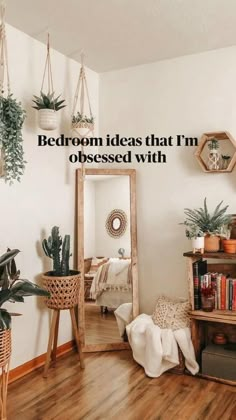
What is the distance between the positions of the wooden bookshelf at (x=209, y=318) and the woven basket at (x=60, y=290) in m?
0.87

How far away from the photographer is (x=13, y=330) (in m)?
2.66

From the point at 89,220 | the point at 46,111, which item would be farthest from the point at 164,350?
the point at 46,111

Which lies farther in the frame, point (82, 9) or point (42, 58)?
point (42, 58)

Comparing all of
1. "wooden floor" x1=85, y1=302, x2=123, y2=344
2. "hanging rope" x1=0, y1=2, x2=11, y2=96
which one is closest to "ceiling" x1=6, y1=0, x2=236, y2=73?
"hanging rope" x1=0, y1=2, x2=11, y2=96

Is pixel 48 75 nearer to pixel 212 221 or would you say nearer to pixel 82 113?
pixel 82 113

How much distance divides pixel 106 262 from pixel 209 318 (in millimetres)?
1002

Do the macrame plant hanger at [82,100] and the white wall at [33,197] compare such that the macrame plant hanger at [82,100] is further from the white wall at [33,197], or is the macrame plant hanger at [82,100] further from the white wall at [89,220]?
the white wall at [89,220]

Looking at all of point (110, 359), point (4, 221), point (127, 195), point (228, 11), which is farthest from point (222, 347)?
point (228, 11)

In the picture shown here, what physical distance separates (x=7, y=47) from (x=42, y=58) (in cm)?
39

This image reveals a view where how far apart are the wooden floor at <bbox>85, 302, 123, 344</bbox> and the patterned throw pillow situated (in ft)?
1.62

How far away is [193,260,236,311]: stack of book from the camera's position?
2.66m

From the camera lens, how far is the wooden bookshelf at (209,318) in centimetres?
260

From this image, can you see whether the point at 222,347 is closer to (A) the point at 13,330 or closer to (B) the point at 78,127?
(A) the point at 13,330

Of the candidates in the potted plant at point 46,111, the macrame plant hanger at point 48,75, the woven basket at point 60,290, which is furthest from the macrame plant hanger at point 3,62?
the woven basket at point 60,290
